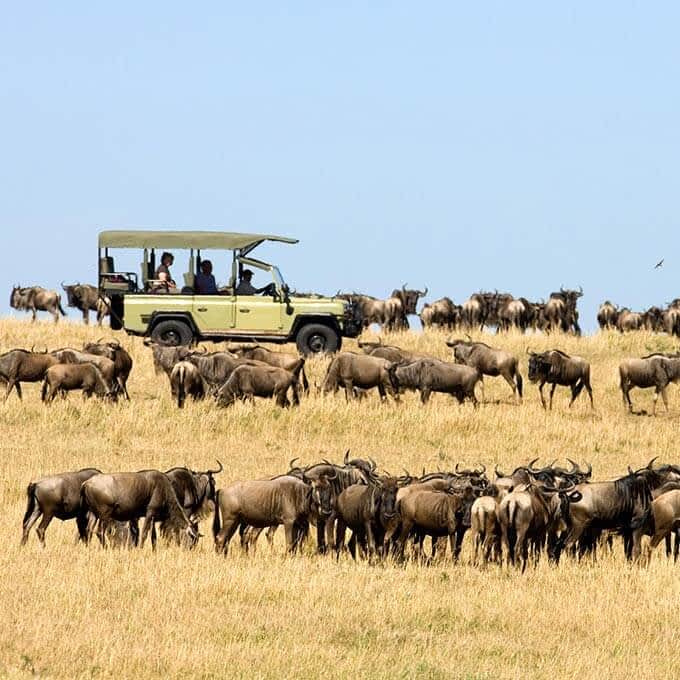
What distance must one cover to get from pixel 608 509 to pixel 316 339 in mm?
17612

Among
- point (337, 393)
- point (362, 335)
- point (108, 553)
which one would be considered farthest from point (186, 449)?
point (362, 335)

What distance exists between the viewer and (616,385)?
35531 millimetres

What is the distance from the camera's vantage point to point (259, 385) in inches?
1191

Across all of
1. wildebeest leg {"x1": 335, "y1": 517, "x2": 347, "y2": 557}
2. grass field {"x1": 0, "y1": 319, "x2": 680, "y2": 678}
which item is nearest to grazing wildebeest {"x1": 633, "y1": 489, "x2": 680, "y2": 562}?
grass field {"x1": 0, "y1": 319, "x2": 680, "y2": 678}

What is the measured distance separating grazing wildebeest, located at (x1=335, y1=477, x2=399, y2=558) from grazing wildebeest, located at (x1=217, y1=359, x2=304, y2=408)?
10949mm

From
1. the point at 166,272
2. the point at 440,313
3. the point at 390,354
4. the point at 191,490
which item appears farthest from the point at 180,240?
the point at 191,490

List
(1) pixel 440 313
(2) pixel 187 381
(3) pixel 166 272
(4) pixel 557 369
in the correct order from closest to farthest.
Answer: (2) pixel 187 381, (4) pixel 557 369, (3) pixel 166 272, (1) pixel 440 313

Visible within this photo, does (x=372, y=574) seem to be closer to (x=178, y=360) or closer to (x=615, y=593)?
(x=615, y=593)

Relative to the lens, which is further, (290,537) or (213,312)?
(213,312)

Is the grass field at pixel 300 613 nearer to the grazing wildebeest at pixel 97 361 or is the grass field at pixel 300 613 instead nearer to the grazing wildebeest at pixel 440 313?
the grazing wildebeest at pixel 97 361

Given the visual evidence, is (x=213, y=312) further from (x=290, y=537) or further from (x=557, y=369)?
(x=290, y=537)

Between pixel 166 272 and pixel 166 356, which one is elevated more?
pixel 166 272

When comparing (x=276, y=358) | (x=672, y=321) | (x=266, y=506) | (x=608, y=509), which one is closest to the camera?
(x=266, y=506)

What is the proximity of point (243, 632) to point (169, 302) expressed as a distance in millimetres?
22609
